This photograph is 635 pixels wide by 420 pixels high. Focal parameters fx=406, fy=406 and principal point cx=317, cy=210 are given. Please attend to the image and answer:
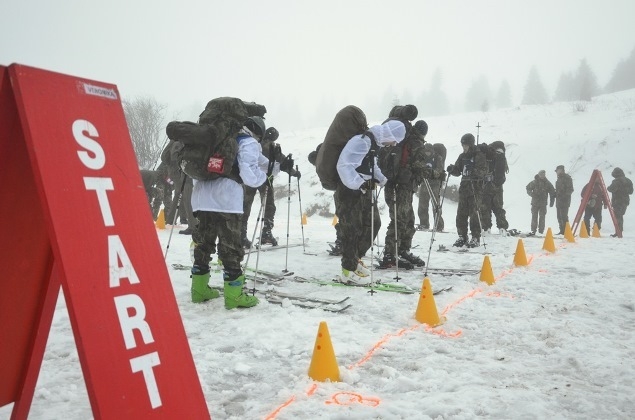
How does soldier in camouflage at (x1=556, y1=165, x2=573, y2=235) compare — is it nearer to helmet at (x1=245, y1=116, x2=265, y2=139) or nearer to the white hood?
the white hood

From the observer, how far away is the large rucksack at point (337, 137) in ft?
19.2

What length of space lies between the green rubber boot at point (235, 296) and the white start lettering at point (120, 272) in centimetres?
288

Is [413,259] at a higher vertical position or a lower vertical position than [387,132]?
lower

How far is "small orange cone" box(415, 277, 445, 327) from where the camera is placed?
4066 millimetres

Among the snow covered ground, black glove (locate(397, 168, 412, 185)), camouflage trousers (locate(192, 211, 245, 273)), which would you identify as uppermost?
black glove (locate(397, 168, 412, 185))

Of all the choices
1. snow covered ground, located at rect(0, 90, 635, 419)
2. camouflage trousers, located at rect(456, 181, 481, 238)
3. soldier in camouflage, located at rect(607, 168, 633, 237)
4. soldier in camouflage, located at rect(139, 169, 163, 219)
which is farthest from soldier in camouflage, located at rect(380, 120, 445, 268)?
soldier in camouflage, located at rect(607, 168, 633, 237)

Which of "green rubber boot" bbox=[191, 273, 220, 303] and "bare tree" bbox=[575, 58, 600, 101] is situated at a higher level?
"bare tree" bbox=[575, 58, 600, 101]

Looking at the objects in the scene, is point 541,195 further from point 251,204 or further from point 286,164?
point 286,164

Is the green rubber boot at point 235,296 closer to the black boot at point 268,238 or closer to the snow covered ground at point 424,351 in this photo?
the snow covered ground at point 424,351

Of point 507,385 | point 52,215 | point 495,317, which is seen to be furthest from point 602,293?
point 52,215

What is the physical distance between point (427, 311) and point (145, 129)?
98.6 ft

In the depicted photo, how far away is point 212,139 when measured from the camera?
14.4 feet

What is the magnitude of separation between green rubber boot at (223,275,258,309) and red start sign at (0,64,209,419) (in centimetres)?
260

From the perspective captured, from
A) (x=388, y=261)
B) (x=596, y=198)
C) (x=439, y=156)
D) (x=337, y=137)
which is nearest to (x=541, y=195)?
(x=596, y=198)
